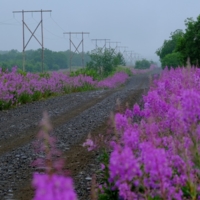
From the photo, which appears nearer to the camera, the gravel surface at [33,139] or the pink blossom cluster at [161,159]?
the pink blossom cluster at [161,159]

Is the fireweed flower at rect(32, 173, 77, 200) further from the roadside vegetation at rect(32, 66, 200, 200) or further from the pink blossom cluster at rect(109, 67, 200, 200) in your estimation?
the pink blossom cluster at rect(109, 67, 200, 200)

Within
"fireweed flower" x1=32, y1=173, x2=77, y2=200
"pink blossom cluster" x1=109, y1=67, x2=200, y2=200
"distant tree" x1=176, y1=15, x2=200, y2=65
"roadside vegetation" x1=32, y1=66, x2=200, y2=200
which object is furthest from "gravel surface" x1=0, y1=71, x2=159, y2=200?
"distant tree" x1=176, y1=15, x2=200, y2=65

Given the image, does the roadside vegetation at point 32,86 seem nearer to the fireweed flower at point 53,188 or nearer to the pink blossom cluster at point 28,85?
the pink blossom cluster at point 28,85

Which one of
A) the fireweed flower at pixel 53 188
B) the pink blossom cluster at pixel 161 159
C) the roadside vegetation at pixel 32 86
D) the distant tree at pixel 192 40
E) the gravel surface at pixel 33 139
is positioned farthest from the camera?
the distant tree at pixel 192 40

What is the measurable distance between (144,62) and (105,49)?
320 ft

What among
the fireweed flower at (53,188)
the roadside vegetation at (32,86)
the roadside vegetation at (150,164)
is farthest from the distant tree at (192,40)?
the fireweed flower at (53,188)

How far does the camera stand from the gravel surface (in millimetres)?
7535

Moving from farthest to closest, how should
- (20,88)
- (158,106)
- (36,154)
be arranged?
(20,88) < (36,154) < (158,106)

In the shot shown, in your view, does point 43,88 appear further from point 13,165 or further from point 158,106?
point 158,106

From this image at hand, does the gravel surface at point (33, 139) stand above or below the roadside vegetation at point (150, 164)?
below

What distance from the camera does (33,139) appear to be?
12.1 m

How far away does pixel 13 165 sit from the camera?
29.5 ft

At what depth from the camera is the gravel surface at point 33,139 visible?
7.54 meters

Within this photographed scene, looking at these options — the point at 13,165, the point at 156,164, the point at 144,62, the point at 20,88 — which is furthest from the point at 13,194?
the point at 144,62
